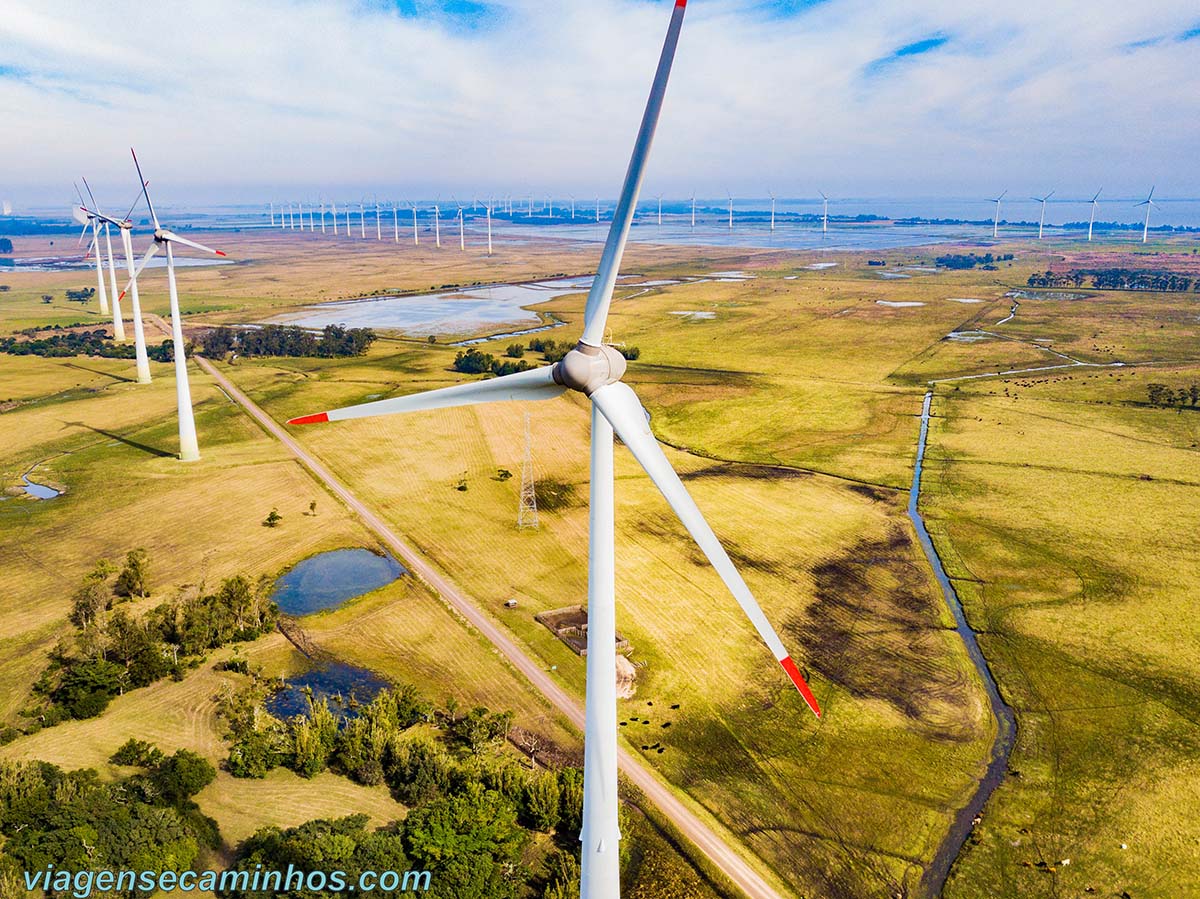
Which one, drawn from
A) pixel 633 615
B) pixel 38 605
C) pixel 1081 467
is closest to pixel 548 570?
pixel 633 615

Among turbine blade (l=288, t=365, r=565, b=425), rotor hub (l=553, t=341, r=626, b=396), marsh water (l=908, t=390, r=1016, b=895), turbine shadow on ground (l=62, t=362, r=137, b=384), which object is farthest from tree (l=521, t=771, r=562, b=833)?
turbine shadow on ground (l=62, t=362, r=137, b=384)

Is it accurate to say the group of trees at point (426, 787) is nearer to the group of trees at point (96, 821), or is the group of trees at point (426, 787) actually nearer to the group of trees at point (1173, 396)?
the group of trees at point (96, 821)

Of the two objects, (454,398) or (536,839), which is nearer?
(454,398)

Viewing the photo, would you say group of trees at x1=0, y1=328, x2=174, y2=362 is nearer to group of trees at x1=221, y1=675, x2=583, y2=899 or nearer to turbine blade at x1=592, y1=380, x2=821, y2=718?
group of trees at x1=221, y1=675, x2=583, y2=899

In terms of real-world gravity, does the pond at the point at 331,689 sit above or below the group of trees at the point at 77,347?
below

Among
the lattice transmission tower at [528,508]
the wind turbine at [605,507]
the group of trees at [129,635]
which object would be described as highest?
the wind turbine at [605,507]

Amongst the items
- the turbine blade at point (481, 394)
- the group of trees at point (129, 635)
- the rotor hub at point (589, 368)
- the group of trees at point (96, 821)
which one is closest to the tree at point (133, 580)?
the group of trees at point (129, 635)

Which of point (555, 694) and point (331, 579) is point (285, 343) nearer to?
point (331, 579)

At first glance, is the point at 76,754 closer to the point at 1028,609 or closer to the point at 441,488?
the point at 441,488
